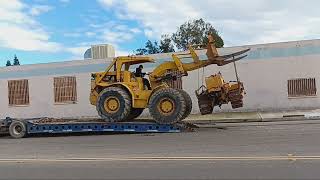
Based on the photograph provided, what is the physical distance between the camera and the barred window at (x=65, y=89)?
36.0 meters

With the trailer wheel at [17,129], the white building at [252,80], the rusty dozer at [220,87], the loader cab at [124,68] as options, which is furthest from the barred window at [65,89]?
the rusty dozer at [220,87]

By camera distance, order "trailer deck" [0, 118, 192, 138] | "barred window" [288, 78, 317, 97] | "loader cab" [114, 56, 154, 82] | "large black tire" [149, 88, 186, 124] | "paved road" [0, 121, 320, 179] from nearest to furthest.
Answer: "paved road" [0, 121, 320, 179]
"trailer deck" [0, 118, 192, 138]
"large black tire" [149, 88, 186, 124]
"loader cab" [114, 56, 154, 82]
"barred window" [288, 78, 317, 97]

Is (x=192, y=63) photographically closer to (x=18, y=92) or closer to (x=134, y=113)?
(x=134, y=113)

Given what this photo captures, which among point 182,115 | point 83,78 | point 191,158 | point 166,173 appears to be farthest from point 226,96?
point 83,78

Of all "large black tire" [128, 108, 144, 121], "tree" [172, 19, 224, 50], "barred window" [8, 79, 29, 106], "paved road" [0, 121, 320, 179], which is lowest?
"paved road" [0, 121, 320, 179]

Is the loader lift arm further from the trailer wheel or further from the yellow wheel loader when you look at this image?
the trailer wheel

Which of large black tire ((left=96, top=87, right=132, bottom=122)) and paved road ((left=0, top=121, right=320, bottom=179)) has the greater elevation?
large black tire ((left=96, top=87, right=132, bottom=122))

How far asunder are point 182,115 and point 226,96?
75.0 inches

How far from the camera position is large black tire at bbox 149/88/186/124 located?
1925cm

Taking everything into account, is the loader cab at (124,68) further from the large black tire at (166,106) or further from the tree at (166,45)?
the tree at (166,45)

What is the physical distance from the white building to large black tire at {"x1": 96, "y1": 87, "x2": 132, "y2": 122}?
38.4 feet

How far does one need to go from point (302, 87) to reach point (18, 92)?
1808 cm

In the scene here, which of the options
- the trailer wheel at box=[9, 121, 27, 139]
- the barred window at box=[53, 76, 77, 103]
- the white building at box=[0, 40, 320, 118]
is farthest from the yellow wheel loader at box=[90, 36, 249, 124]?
the barred window at box=[53, 76, 77, 103]

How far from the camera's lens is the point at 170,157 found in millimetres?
12289
